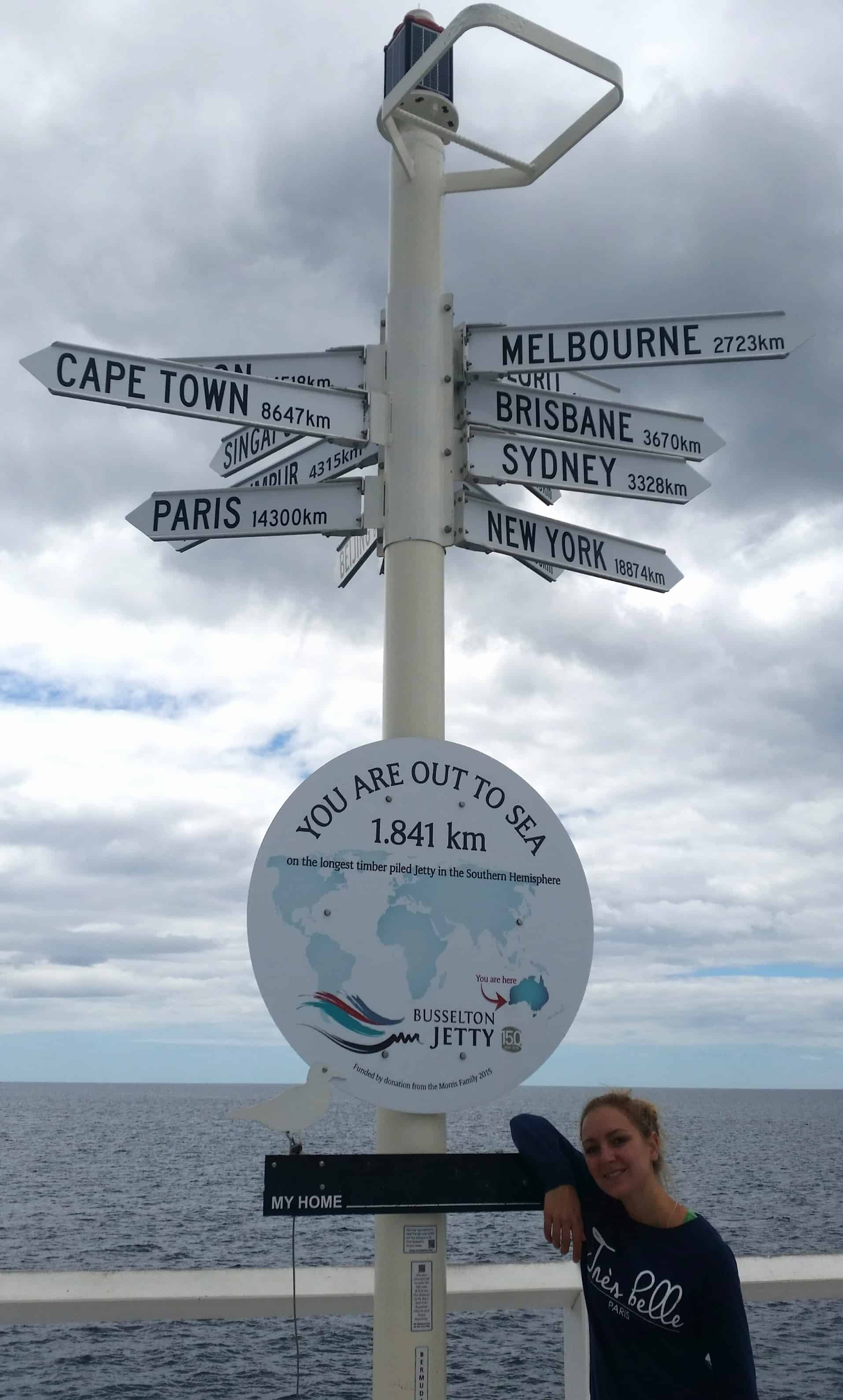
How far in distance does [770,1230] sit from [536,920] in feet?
182

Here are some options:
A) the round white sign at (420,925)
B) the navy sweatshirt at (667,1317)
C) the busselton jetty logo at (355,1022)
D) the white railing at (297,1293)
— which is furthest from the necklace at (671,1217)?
the white railing at (297,1293)

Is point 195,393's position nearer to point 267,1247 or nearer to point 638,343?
point 638,343

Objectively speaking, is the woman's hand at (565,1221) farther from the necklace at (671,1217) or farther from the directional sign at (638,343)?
the directional sign at (638,343)

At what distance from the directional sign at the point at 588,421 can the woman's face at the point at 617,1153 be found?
1.91 metres

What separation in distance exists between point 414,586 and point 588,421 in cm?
83

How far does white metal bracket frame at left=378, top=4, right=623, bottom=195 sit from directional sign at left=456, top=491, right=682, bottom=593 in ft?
3.23

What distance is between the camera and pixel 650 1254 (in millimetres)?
2223

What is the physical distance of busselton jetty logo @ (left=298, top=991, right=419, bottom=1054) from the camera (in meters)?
2.69

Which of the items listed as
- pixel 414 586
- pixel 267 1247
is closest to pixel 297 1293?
pixel 414 586

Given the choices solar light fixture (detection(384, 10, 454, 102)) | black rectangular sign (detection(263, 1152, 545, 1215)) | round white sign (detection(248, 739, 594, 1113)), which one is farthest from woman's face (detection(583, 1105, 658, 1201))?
solar light fixture (detection(384, 10, 454, 102))

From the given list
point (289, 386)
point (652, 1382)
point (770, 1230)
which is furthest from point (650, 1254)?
point (770, 1230)

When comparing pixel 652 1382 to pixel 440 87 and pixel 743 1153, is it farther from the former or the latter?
pixel 743 1153

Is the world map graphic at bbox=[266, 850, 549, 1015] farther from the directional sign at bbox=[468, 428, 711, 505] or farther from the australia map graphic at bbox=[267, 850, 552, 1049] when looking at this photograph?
the directional sign at bbox=[468, 428, 711, 505]

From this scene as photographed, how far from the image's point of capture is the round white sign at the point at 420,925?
106 inches
